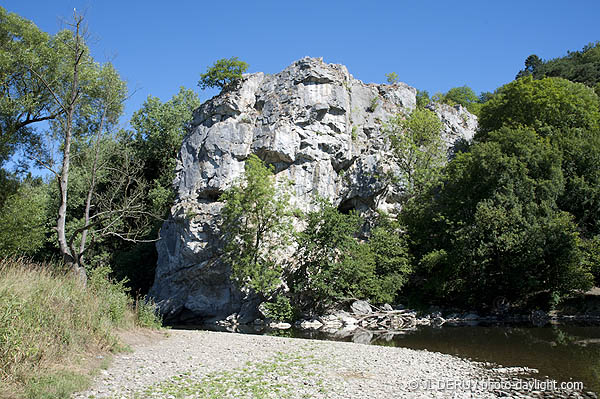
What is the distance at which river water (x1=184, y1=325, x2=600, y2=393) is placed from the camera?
1157cm

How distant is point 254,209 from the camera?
1128 inches

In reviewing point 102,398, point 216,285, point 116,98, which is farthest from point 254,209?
point 102,398

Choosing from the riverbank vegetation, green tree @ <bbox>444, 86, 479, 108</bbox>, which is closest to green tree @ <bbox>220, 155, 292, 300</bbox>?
the riverbank vegetation

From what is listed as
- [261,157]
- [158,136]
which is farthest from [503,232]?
[158,136]

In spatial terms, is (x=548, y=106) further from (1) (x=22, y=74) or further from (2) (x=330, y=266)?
(1) (x=22, y=74)

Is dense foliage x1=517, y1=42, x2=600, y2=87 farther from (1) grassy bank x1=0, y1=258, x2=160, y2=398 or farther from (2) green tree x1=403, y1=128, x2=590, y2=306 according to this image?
(1) grassy bank x1=0, y1=258, x2=160, y2=398

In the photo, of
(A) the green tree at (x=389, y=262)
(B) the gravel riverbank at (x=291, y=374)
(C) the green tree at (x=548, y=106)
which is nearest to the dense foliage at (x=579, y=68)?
(C) the green tree at (x=548, y=106)

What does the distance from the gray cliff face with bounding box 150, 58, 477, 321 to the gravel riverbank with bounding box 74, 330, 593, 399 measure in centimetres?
1636

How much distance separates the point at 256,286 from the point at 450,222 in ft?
44.5

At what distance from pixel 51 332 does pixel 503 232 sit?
2400 centimetres

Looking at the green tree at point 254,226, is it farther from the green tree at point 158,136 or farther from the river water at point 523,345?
the green tree at point 158,136

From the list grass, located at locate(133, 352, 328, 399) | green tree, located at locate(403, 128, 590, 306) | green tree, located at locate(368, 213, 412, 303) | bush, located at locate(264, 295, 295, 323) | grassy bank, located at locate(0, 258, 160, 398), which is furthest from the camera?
green tree, located at locate(368, 213, 412, 303)

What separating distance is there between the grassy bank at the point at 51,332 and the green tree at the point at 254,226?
48.6ft

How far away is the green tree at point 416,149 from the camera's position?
119 ft
